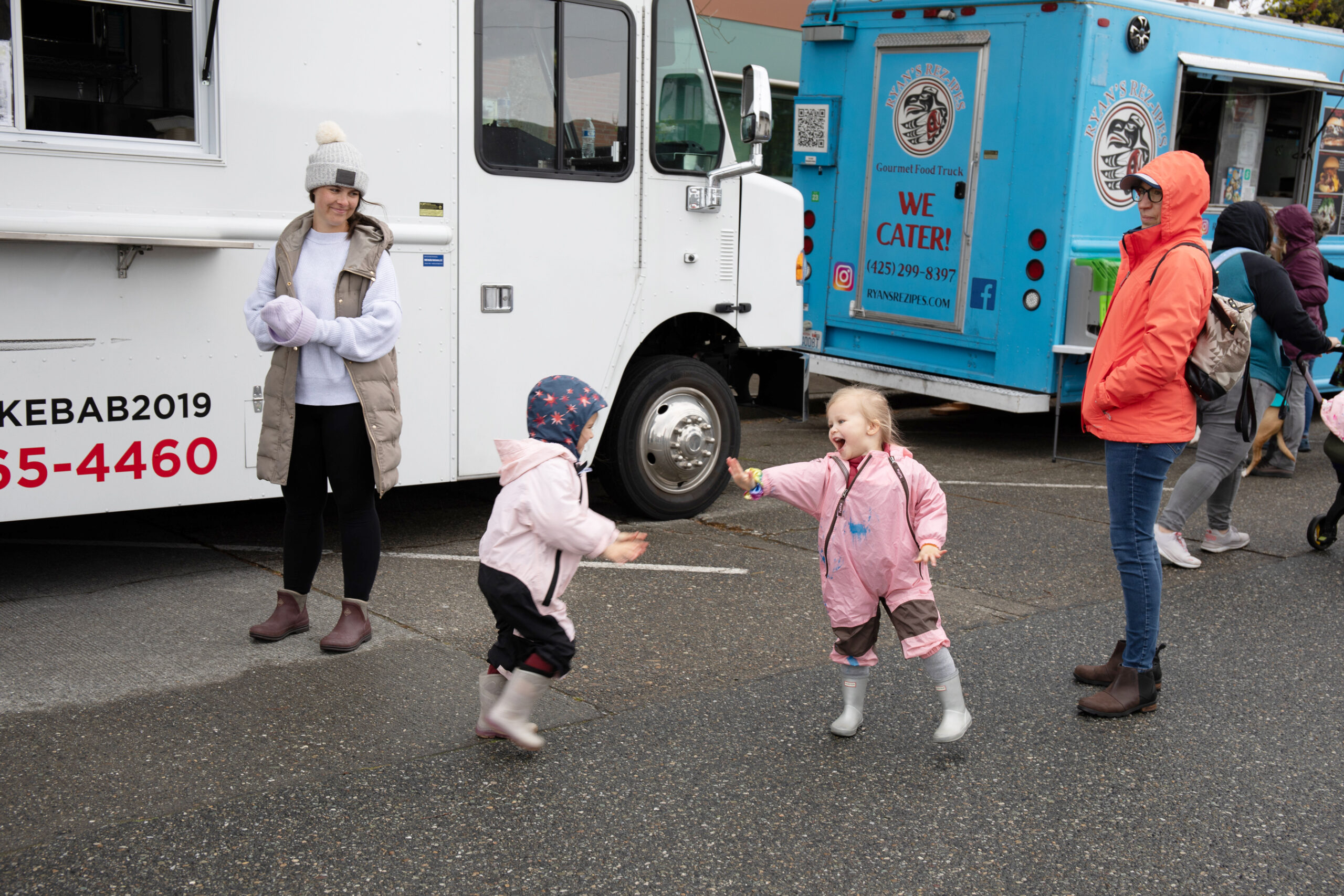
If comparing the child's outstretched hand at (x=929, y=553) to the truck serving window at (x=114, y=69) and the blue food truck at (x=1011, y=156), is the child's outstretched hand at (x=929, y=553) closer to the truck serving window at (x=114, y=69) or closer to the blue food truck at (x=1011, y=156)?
the truck serving window at (x=114, y=69)

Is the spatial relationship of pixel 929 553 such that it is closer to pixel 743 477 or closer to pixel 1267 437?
pixel 743 477

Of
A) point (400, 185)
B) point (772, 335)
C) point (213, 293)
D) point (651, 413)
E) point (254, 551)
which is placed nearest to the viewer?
point (213, 293)

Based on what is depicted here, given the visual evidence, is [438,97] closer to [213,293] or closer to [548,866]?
[213,293]

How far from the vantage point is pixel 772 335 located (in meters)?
7.05

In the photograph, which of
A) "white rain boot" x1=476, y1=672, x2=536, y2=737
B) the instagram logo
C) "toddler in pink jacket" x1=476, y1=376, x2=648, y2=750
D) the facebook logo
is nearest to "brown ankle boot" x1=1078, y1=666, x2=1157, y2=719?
"toddler in pink jacket" x1=476, y1=376, x2=648, y2=750

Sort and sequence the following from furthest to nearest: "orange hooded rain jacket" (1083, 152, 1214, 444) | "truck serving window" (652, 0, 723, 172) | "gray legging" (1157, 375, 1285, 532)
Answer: "truck serving window" (652, 0, 723, 172) < "gray legging" (1157, 375, 1285, 532) < "orange hooded rain jacket" (1083, 152, 1214, 444)

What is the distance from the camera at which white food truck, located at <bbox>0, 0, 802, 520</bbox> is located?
475 centimetres

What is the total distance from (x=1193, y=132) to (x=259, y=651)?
8076 mm

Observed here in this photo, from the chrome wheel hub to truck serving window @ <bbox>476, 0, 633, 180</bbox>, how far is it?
1.19m

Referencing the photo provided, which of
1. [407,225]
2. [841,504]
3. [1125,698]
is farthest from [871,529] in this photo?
[407,225]

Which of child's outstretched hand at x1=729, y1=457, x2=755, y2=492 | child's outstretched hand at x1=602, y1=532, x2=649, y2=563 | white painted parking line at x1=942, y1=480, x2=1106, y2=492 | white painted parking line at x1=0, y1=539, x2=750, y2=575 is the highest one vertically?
child's outstretched hand at x1=729, y1=457, x2=755, y2=492

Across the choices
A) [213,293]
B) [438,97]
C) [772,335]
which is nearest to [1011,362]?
[772,335]

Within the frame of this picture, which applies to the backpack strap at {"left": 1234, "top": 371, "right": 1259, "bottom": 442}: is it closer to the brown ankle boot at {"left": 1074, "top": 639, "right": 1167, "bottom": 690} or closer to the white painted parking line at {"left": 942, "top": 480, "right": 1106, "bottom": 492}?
the brown ankle boot at {"left": 1074, "top": 639, "right": 1167, "bottom": 690}

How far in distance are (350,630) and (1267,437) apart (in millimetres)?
6103
